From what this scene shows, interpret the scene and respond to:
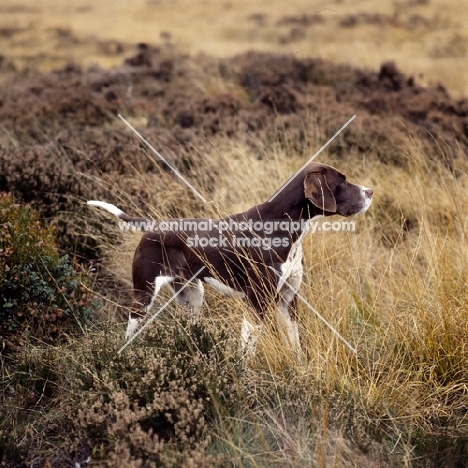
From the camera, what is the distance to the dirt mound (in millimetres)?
6953

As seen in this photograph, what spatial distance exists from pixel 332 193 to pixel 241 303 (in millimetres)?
900

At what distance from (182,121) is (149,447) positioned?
7740mm

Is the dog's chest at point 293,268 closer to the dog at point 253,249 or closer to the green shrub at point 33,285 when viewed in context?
the dog at point 253,249

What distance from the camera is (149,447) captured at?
3.23m

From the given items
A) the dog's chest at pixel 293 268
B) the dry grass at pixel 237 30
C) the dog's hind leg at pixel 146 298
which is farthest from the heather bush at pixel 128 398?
the dry grass at pixel 237 30

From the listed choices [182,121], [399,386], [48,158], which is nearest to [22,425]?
[399,386]

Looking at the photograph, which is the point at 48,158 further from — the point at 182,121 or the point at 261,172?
the point at 182,121

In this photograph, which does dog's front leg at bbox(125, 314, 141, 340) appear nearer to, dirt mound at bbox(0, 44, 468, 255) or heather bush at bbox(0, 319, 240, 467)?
heather bush at bbox(0, 319, 240, 467)

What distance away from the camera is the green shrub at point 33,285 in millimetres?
4602

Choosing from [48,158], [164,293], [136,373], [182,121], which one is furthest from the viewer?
[182,121]

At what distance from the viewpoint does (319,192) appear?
4.12 m

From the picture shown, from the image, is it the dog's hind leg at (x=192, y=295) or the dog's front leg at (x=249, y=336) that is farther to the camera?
the dog's hind leg at (x=192, y=295)

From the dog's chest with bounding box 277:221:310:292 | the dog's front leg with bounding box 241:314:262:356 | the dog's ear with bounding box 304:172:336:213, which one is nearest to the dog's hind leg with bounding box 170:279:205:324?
the dog's front leg with bounding box 241:314:262:356

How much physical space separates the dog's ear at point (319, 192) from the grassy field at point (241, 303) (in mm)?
318
